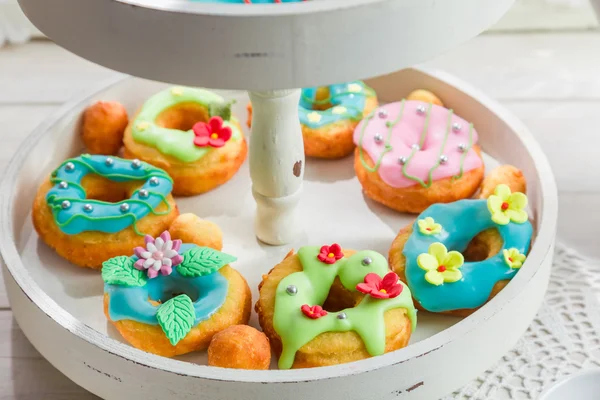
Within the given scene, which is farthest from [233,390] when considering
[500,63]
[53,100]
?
[500,63]

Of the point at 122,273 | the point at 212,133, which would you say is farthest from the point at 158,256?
the point at 212,133

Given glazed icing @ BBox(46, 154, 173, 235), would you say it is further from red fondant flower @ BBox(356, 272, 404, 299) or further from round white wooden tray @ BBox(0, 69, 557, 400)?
red fondant flower @ BBox(356, 272, 404, 299)

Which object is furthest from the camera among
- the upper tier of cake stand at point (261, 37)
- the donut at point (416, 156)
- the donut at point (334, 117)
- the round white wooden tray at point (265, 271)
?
the donut at point (334, 117)

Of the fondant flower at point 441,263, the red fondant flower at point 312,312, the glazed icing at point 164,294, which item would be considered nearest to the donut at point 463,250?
the fondant flower at point 441,263

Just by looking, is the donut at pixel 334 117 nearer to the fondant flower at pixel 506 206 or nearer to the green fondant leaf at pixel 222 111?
the green fondant leaf at pixel 222 111

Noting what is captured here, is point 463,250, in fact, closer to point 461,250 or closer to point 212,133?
point 461,250

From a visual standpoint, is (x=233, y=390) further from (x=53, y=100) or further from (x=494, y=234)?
(x=53, y=100)

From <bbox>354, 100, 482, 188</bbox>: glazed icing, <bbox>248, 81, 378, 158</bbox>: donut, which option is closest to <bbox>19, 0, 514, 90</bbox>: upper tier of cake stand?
<bbox>354, 100, 482, 188</bbox>: glazed icing
